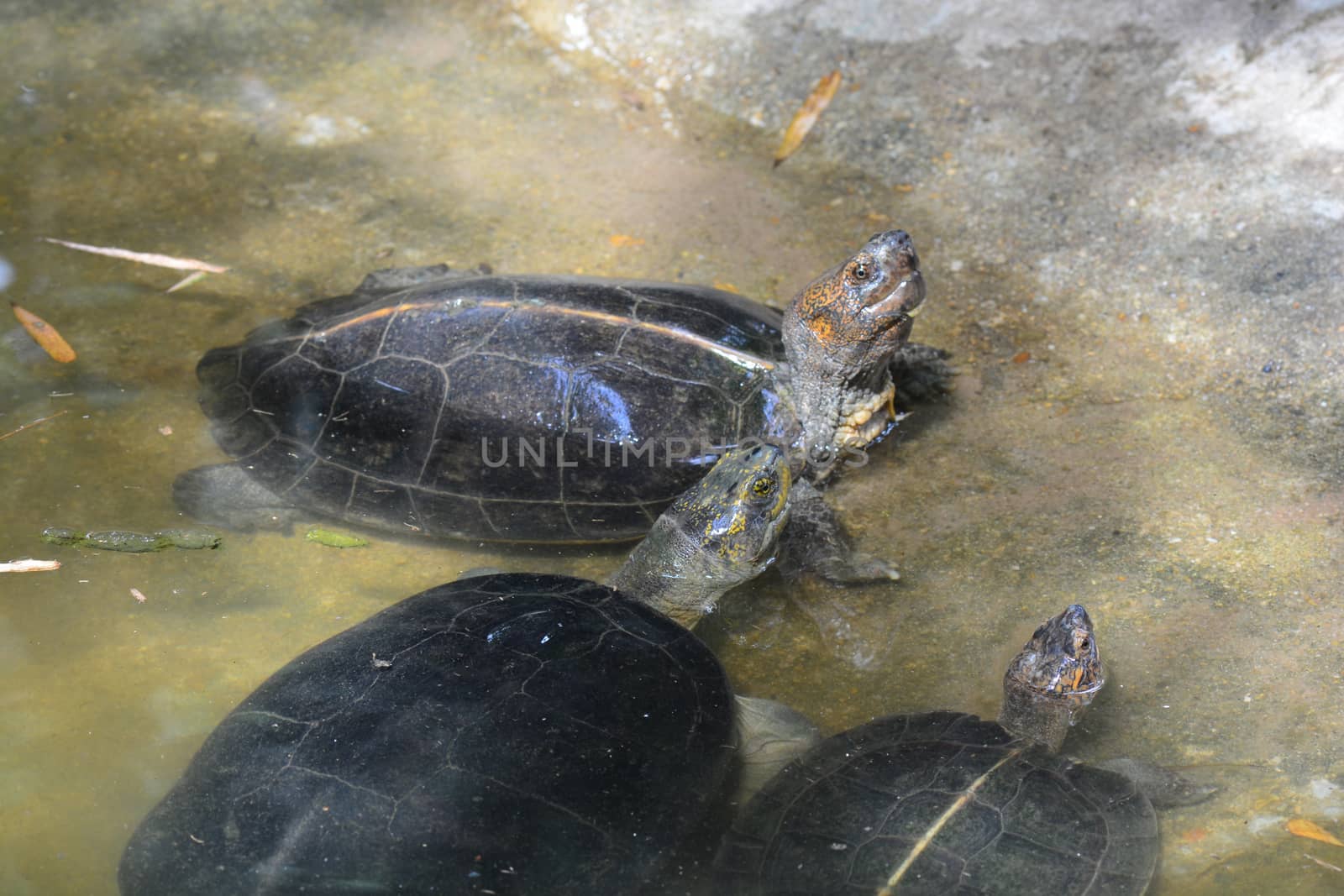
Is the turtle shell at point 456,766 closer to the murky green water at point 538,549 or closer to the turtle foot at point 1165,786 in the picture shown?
the murky green water at point 538,549

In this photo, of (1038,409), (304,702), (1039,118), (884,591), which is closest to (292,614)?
(304,702)

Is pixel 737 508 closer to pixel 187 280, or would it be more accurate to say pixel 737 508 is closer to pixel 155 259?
pixel 187 280

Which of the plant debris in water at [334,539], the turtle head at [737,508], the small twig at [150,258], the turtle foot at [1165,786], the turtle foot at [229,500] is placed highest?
Answer: the turtle foot at [1165,786]

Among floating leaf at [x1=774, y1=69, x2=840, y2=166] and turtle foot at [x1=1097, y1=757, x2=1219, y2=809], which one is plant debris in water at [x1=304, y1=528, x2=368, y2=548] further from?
floating leaf at [x1=774, y1=69, x2=840, y2=166]

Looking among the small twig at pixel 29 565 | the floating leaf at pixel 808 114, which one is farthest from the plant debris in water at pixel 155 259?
the floating leaf at pixel 808 114

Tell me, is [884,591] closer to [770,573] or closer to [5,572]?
[770,573]

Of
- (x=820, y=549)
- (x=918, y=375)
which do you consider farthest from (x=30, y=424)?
(x=918, y=375)
